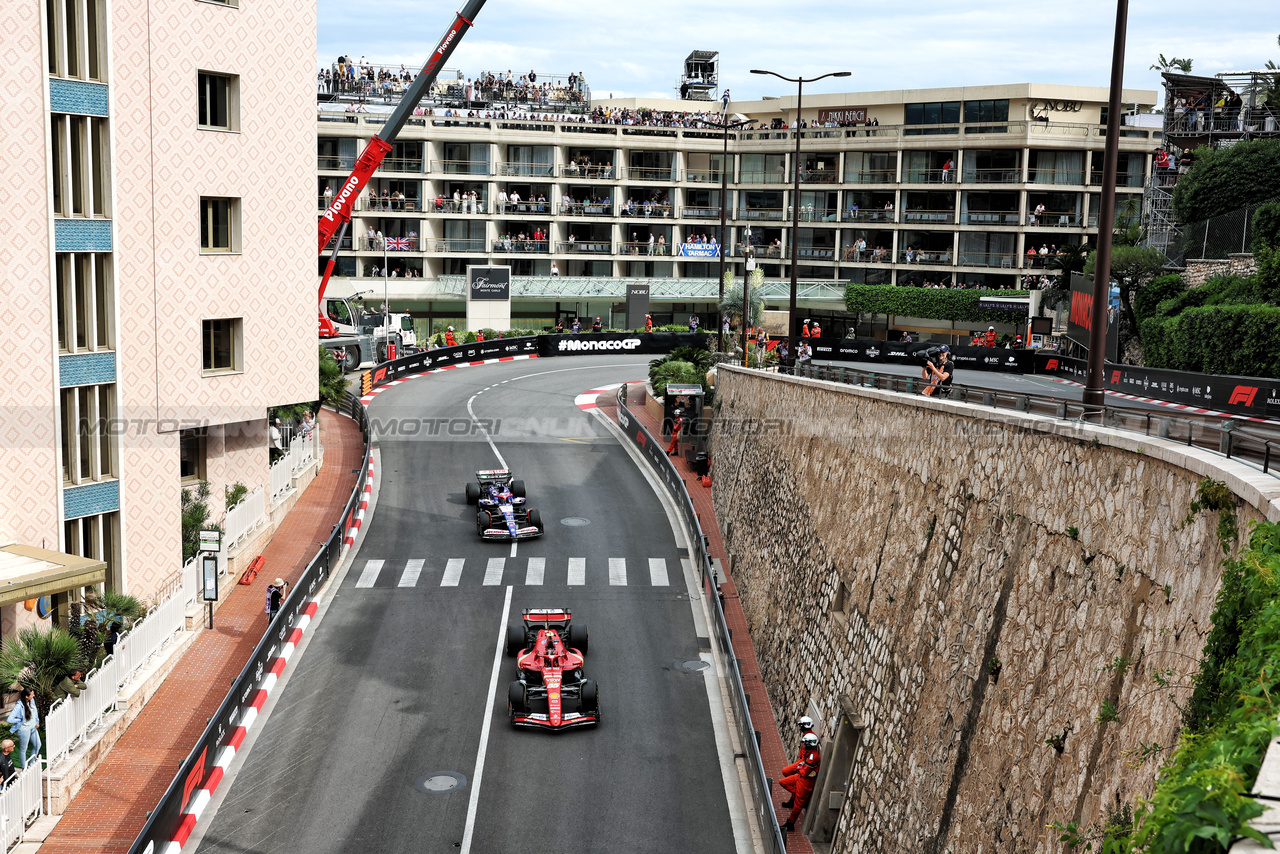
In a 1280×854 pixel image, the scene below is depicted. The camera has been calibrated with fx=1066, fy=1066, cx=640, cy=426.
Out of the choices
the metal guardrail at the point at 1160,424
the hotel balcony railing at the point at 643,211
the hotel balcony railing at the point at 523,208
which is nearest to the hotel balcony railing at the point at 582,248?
the hotel balcony railing at the point at 523,208

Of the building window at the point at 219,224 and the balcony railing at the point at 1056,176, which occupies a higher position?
the balcony railing at the point at 1056,176

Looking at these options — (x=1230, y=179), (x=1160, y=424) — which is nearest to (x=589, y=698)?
(x=1160, y=424)

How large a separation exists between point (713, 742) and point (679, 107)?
3162 inches

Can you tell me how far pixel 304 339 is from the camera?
96.1 ft

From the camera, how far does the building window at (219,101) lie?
2598 centimetres

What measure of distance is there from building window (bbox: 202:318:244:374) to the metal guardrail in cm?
1824

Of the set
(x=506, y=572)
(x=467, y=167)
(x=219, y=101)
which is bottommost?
(x=506, y=572)

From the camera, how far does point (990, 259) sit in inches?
2793

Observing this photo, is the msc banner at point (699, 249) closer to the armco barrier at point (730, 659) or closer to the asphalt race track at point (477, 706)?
the armco barrier at point (730, 659)

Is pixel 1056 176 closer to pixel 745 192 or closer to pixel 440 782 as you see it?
pixel 745 192

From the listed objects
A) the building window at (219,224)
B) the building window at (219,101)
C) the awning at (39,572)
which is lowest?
the awning at (39,572)

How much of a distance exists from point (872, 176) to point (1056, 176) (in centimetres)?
1227

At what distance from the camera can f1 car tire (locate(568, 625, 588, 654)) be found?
22969mm

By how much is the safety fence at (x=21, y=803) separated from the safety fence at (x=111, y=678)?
0.60m
